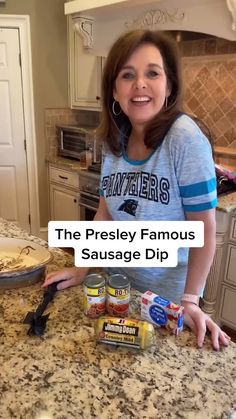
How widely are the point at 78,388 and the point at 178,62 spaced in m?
0.80

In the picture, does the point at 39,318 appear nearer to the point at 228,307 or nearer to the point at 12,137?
the point at 228,307

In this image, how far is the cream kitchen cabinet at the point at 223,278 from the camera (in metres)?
1.80

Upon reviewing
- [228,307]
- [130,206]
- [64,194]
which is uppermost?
[130,206]

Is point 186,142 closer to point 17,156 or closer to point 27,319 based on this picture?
point 27,319

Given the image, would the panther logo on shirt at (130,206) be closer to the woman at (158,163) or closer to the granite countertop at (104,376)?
the woman at (158,163)

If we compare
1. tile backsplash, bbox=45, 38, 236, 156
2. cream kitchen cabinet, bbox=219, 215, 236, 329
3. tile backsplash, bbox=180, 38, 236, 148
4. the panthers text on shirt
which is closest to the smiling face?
the panthers text on shirt

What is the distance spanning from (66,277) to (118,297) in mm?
209

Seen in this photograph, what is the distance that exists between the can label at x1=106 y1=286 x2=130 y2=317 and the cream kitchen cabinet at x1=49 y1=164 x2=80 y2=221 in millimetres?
2204

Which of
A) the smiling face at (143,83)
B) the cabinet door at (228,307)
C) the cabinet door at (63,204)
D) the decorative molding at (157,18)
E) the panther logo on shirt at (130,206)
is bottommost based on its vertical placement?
the cabinet door at (228,307)

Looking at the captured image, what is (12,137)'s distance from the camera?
3320 mm

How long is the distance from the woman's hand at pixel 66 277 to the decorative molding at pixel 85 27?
222 cm

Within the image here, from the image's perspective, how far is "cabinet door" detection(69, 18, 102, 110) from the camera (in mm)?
2891

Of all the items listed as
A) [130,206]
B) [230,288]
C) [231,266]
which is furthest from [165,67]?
[230,288]

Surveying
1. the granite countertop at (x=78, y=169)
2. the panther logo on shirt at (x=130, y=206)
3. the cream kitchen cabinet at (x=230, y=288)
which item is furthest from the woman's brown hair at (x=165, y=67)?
the cream kitchen cabinet at (x=230, y=288)
